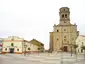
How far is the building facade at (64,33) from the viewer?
8731cm

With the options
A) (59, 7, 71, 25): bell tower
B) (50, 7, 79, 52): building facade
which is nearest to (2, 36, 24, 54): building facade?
(50, 7, 79, 52): building facade

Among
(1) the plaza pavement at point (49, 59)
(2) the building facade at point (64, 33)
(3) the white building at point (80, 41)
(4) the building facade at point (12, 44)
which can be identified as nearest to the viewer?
(1) the plaza pavement at point (49, 59)

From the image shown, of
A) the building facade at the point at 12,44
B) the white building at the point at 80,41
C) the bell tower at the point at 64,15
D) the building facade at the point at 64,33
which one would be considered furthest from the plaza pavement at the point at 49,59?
the bell tower at the point at 64,15

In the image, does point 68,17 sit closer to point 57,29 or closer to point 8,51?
point 57,29

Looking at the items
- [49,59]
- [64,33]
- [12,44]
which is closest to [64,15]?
[64,33]

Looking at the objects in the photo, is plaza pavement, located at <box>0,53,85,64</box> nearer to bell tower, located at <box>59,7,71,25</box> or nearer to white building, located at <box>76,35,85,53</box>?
white building, located at <box>76,35,85,53</box>

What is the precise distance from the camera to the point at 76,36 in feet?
288

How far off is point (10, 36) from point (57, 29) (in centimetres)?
2133

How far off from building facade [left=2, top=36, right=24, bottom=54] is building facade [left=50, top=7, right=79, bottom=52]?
14.7m

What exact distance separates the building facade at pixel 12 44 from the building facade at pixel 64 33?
48.3 ft

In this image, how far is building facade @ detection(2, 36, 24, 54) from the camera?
83188 millimetres

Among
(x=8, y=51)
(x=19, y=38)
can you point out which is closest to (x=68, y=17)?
(x=19, y=38)

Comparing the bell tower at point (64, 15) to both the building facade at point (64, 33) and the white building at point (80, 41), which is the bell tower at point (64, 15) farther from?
the white building at point (80, 41)

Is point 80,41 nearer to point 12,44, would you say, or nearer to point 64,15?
point 64,15
